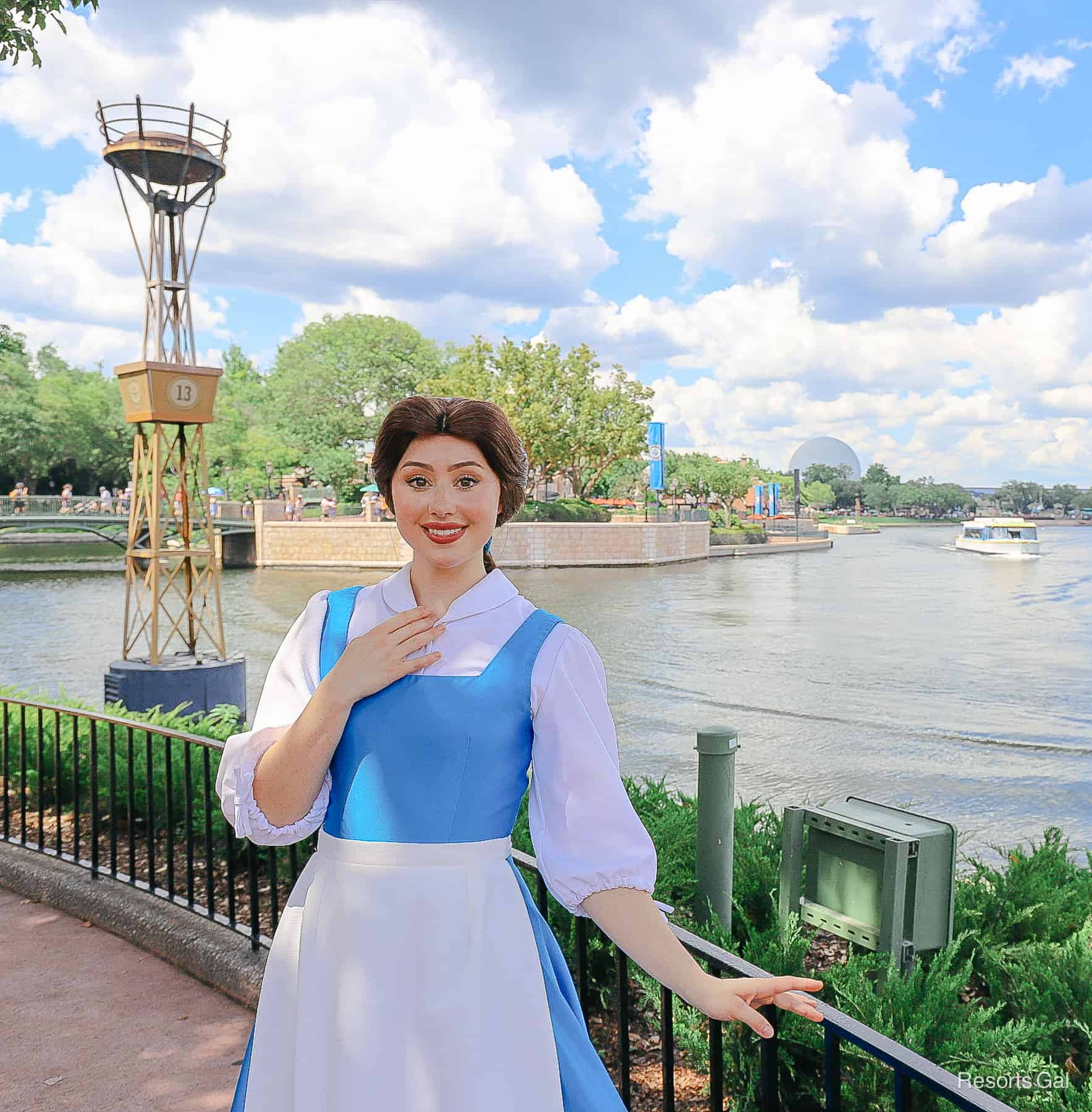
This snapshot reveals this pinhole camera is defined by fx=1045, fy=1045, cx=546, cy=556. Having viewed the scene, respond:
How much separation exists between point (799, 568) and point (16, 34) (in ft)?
138

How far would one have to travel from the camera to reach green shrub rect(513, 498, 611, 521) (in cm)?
4419

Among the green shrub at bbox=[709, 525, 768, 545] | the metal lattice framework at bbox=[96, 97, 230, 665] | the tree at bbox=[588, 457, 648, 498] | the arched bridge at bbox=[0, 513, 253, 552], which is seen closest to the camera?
the metal lattice framework at bbox=[96, 97, 230, 665]

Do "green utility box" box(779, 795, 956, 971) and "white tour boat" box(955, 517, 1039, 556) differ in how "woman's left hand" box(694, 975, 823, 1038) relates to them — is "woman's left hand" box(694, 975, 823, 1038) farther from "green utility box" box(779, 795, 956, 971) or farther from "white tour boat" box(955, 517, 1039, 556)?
"white tour boat" box(955, 517, 1039, 556)

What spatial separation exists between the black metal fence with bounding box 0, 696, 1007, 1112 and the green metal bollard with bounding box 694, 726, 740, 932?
1.53 ft

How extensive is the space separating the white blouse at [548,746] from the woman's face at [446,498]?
69 millimetres

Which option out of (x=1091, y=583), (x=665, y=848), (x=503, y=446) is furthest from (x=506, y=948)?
(x=1091, y=583)

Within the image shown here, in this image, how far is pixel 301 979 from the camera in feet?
4.97

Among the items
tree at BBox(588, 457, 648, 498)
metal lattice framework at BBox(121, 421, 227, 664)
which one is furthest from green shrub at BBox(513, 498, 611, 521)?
metal lattice framework at BBox(121, 421, 227, 664)

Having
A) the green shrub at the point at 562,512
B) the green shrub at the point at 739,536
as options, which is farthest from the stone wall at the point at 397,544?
the green shrub at the point at 739,536

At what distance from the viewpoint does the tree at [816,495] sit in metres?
126

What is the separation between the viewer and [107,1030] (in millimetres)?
3352

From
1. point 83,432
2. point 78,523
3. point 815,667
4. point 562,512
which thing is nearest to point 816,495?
point 562,512

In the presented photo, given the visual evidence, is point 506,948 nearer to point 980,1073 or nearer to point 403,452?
point 403,452

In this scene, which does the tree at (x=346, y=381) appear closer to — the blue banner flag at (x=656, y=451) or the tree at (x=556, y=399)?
the tree at (x=556, y=399)
